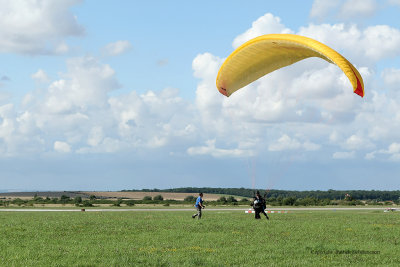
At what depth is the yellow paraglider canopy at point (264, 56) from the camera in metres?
17.8

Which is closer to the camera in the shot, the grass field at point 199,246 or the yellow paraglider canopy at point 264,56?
the grass field at point 199,246

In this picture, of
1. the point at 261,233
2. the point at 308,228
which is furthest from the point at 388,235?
the point at 261,233

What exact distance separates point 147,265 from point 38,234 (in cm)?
944

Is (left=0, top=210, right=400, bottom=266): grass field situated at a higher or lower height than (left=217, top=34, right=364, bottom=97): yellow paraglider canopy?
lower

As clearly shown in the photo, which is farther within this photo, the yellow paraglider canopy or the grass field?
the yellow paraglider canopy

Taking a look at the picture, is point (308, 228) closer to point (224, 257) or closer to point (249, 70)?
point (249, 70)

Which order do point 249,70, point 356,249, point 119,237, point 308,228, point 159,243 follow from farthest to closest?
point 308,228, point 249,70, point 119,237, point 159,243, point 356,249

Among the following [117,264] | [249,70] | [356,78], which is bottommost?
[117,264]

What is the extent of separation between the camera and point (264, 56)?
836 inches

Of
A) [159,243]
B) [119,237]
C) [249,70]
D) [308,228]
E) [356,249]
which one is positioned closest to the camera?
[356,249]

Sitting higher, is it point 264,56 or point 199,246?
point 264,56

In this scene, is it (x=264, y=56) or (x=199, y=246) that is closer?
(x=199, y=246)

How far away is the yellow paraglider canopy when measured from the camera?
17.8 meters

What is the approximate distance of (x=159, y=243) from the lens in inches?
735
